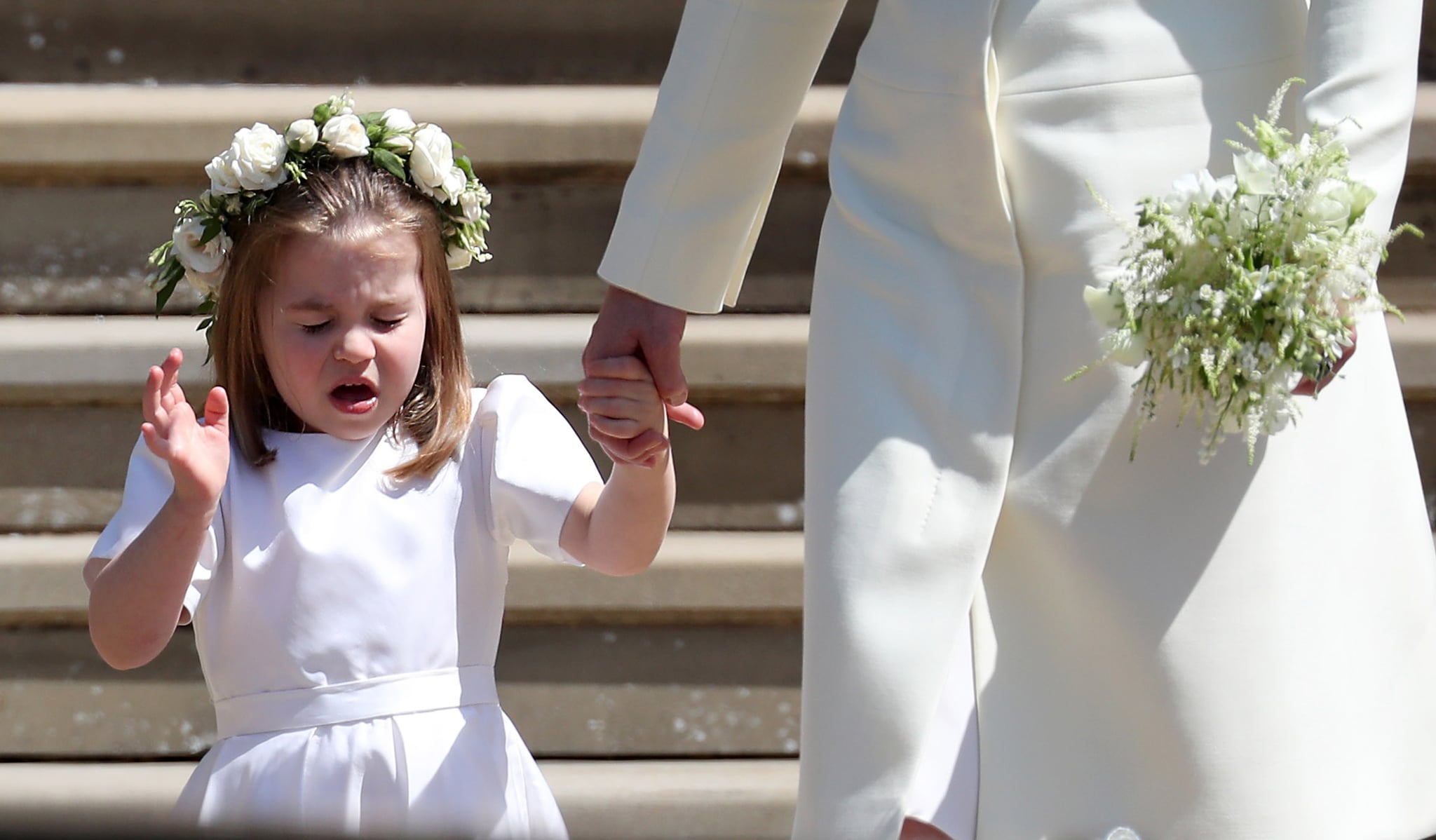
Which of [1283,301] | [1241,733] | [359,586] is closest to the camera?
[1283,301]

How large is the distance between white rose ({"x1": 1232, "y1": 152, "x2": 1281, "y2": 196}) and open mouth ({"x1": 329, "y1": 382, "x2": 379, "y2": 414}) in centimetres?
120

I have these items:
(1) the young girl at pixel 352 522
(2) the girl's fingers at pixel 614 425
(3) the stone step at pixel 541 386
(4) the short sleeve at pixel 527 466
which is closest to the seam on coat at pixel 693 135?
(2) the girl's fingers at pixel 614 425

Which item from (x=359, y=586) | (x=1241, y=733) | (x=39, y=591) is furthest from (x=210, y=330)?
(x=1241, y=733)

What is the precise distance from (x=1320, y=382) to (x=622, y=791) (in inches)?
78.1

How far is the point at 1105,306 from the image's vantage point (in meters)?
1.52

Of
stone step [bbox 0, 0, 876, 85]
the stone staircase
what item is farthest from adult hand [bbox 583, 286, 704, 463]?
stone step [bbox 0, 0, 876, 85]

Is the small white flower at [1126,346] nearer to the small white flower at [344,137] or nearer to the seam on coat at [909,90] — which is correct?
the seam on coat at [909,90]

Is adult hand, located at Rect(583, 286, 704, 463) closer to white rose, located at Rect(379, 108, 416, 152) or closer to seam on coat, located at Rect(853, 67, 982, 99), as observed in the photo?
seam on coat, located at Rect(853, 67, 982, 99)

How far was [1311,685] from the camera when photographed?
160 cm

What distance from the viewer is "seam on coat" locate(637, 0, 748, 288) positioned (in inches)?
69.3

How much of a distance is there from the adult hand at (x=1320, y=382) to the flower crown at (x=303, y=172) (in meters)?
1.27

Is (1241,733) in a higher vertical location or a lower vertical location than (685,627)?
higher

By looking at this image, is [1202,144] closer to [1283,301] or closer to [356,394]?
[1283,301]

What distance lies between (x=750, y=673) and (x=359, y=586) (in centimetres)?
130
